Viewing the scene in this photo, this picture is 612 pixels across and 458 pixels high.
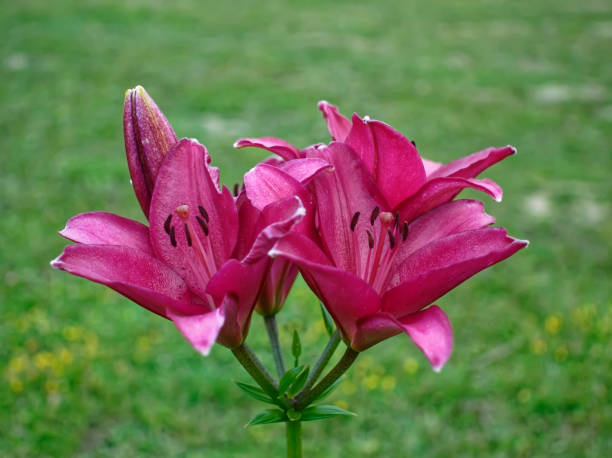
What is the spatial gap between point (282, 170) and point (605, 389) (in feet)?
8.63

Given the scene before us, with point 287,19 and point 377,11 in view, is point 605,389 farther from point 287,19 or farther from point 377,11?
point 377,11

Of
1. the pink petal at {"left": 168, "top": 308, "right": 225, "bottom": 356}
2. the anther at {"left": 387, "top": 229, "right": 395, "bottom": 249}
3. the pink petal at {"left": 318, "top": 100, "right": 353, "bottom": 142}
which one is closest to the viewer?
the pink petal at {"left": 168, "top": 308, "right": 225, "bottom": 356}

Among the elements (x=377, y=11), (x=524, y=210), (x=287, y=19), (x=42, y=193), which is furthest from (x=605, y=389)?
(x=377, y=11)

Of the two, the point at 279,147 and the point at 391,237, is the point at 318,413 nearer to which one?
the point at 391,237

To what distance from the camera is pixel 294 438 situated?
100 centimetres

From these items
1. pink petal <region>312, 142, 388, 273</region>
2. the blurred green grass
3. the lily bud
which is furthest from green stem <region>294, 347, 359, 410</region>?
the blurred green grass

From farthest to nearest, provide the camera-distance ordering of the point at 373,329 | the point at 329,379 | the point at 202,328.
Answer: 1. the point at 329,379
2. the point at 373,329
3. the point at 202,328

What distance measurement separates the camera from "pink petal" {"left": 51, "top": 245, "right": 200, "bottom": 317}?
0.81m

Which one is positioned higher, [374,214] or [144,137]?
[144,137]

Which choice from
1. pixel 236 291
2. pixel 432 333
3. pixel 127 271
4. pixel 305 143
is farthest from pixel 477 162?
pixel 305 143

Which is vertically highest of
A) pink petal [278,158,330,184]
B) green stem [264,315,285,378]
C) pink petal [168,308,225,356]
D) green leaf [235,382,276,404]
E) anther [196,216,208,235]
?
pink petal [278,158,330,184]

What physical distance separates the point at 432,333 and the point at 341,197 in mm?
223

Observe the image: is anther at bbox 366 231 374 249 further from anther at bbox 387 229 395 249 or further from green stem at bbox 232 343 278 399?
green stem at bbox 232 343 278 399

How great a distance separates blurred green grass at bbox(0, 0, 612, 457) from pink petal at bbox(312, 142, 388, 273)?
6.60ft
